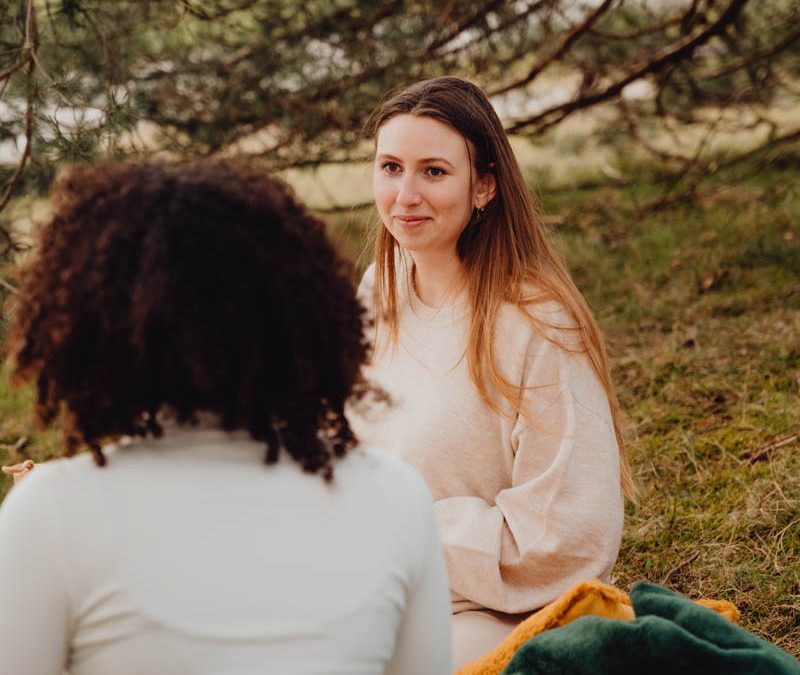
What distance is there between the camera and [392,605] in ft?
3.59

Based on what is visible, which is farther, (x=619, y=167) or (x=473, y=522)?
(x=619, y=167)

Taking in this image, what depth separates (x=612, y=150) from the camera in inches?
235

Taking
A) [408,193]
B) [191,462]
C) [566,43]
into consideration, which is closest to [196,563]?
[191,462]

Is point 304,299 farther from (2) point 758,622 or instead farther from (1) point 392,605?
(2) point 758,622

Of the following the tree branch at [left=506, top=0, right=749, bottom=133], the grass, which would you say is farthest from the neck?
the tree branch at [left=506, top=0, right=749, bottom=133]

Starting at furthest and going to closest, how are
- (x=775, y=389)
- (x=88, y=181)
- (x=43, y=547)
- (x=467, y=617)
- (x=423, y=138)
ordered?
(x=775, y=389) < (x=423, y=138) < (x=467, y=617) < (x=88, y=181) < (x=43, y=547)

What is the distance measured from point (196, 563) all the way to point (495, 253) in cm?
118

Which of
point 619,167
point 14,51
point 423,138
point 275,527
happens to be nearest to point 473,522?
point 423,138

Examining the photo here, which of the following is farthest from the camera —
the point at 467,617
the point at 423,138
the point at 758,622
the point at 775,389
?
the point at 775,389

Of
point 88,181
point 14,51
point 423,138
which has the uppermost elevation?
point 14,51

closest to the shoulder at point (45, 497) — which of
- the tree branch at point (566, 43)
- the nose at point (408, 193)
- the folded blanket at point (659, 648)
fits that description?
the folded blanket at point (659, 648)

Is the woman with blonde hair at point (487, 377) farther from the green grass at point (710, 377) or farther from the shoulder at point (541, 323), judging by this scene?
the green grass at point (710, 377)

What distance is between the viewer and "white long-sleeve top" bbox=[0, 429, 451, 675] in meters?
0.97

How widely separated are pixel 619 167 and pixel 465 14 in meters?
2.10
